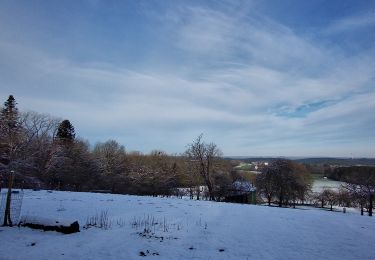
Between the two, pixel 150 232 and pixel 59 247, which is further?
pixel 150 232

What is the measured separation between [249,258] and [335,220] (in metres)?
→ 9.81

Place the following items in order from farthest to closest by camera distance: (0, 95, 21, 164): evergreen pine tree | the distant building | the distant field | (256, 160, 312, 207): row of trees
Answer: the distant field < (256, 160, 312, 207): row of trees < the distant building < (0, 95, 21, 164): evergreen pine tree

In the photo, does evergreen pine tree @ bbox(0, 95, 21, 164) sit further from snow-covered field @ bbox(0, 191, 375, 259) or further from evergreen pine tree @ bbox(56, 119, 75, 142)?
snow-covered field @ bbox(0, 191, 375, 259)

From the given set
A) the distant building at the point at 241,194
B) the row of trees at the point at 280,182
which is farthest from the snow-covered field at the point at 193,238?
the row of trees at the point at 280,182

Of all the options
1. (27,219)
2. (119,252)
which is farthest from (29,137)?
(119,252)

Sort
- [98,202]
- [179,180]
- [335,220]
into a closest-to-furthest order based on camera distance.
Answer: [335,220], [98,202], [179,180]

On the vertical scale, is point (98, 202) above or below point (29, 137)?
below

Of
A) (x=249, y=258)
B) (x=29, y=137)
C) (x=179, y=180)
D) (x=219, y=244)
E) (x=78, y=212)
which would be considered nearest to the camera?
(x=249, y=258)

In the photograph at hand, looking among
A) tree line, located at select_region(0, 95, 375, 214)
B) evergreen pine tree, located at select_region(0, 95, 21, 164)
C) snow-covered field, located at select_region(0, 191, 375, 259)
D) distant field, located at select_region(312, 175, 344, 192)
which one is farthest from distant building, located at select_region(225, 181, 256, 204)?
distant field, located at select_region(312, 175, 344, 192)

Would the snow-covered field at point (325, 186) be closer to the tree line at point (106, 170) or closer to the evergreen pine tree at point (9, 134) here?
the tree line at point (106, 170)

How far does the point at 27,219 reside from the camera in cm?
1226

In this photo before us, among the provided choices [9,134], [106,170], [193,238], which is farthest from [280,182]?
[193,238]

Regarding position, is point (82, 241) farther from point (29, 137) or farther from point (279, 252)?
point (29, 137)

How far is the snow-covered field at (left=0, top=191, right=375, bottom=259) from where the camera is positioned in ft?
31.8
